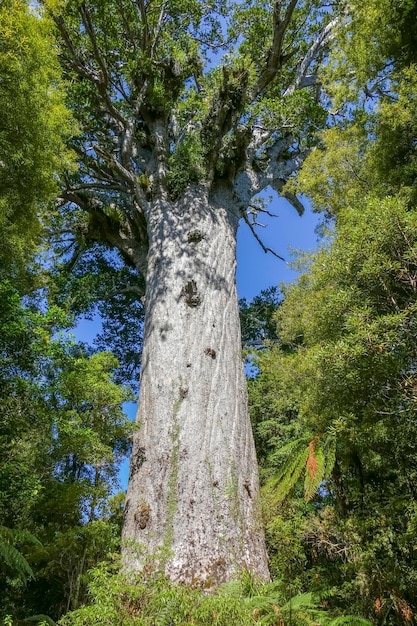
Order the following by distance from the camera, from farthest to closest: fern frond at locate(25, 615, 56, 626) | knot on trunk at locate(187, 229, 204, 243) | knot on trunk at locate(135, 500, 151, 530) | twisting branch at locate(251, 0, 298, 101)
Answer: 1. twisting branch at locate(251, 0, 298, 101)
2. knot on trunk at locate(187, 229, 204, 243)
3. knot on trunk at locate(135, 500, 151, 530)
4. fern frond at locate(25, 615, 56, 626)

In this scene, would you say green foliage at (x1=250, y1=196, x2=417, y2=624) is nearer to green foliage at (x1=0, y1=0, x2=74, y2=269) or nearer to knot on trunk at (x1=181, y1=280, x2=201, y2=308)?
knot on trunk at (x1=181, y1=280, x2=201, y2=308)

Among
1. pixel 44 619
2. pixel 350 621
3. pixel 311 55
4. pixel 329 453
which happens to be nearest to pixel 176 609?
pixel 350 621

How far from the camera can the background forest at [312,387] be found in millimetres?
3398

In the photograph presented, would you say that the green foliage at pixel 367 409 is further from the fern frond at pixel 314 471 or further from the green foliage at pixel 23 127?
the green foliage at pixel 23 127

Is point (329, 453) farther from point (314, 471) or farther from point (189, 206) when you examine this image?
point (189, 206)

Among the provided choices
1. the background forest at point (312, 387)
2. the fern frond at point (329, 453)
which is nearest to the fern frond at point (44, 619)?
the background forest at point (312, 387)

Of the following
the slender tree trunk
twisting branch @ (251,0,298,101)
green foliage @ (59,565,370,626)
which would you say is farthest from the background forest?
twisting branch @ (251,0,298,101)

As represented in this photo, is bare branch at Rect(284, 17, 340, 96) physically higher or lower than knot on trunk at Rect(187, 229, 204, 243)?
higher

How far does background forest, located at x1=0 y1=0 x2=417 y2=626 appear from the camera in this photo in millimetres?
3398

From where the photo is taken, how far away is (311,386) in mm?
4359

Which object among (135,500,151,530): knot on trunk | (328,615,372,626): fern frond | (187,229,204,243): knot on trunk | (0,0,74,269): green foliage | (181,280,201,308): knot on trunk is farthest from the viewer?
(187,229,204,243): knot on trunk

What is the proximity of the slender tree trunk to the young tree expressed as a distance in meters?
0.01

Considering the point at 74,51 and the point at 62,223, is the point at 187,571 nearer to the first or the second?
the point at 74,51

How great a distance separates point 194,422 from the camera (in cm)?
451
